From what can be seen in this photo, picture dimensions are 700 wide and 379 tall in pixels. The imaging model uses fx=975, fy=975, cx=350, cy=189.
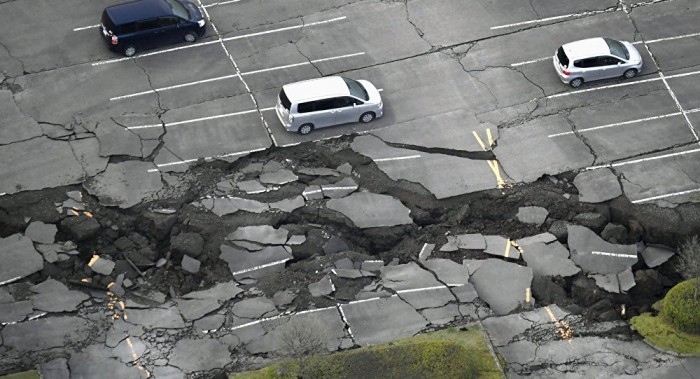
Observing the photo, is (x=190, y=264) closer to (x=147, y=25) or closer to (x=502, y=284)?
(x=502, y=284)

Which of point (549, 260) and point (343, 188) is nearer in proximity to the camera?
point (549, 260)

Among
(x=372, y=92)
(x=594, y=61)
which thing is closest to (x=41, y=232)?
(x=372, y=92)

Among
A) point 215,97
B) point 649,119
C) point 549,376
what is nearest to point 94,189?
point 215,97

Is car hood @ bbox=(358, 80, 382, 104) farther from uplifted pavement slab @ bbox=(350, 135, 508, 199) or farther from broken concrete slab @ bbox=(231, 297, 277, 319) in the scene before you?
broken concrete slab @ bbox=(231, 297, 277, 319)

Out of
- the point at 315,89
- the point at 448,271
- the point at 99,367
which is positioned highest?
the point at 315,89

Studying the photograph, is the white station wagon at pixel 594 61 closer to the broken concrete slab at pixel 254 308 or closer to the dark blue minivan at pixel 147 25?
the dark blue minivan at pixel 147 25

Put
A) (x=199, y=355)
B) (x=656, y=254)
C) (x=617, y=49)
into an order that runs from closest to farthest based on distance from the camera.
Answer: (x=199, y=355), (x=656, y=254), (x=617, y=49)

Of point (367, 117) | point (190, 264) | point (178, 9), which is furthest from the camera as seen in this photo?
point (178, 9)
